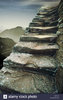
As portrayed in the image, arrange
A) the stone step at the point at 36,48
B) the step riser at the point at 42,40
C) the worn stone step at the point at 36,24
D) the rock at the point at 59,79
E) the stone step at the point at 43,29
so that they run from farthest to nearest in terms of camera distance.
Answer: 1. the worn stone step at the point at 36,24
2. the stone step at the point at 43,29
3. the step riser at the point at 42,40
4. the stone step at the point at 36,48
5. the rock at the point at 59,79

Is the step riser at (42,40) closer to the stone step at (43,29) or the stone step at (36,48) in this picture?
the stone step at (36,48)

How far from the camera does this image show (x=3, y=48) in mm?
3814

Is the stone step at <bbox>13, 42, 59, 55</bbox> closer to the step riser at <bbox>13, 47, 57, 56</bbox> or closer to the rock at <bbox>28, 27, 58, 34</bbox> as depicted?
the step riser at <bbox>13, 47, 57, 56</bbox>

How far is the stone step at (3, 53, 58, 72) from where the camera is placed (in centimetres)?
190

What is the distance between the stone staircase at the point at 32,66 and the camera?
1805mm

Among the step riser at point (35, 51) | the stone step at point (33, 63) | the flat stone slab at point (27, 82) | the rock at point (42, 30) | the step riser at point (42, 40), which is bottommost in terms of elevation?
the flat stone slab at point (27, 82)

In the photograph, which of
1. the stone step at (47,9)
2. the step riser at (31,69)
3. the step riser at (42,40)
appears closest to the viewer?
the step riser at (31,69)

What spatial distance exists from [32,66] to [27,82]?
26cm

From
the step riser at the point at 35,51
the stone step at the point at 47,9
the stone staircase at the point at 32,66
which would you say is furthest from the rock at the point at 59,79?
the stone step at the point at 47,9

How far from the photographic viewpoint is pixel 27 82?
1.84m

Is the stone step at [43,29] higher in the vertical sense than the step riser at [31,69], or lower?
higher

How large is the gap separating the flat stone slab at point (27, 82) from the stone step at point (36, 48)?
1.36 ft

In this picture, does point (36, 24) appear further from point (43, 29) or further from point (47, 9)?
point (47, 9)

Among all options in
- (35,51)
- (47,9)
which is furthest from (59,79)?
(47,9)
